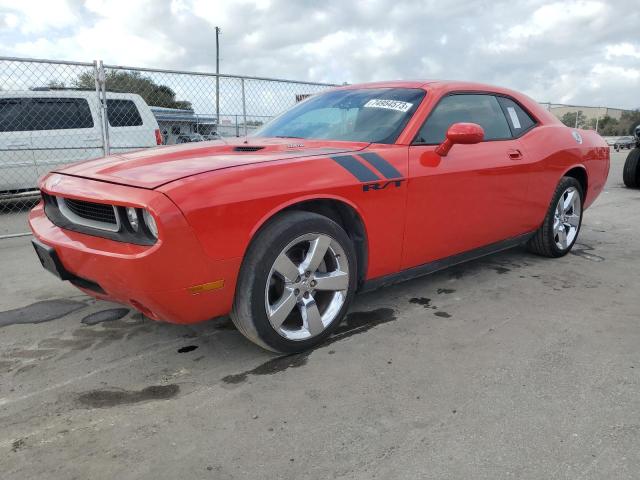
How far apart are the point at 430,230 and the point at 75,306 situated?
2.35 meters

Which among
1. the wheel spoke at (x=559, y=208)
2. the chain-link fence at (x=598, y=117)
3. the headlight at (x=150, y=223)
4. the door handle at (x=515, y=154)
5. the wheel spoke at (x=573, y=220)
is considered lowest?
the wheel spoke at (x=573, y=220)

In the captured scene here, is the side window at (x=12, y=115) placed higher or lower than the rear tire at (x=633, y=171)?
higher

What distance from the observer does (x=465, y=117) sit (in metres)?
3.58

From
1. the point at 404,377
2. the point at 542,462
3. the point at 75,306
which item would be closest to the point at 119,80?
the point at 75,306

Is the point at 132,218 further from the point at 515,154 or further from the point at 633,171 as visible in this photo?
the point at 633,171

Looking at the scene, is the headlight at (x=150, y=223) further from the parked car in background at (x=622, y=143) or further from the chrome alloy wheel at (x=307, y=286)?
the parked car in background at (x=622, y=143)

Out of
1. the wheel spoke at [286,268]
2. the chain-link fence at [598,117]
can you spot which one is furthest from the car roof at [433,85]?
the chain-link fence at [598,117]

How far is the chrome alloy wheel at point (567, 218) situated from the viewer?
14.5 ft

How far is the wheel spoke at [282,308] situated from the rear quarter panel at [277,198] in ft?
1.22

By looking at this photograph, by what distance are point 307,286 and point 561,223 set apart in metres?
2.85

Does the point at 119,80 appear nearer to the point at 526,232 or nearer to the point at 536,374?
the point at 526,232

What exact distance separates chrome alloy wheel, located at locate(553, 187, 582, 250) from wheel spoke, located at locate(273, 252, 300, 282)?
9.03 feet

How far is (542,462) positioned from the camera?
1.85 m

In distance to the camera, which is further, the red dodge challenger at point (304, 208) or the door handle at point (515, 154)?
the door handle at point (515, 154)
